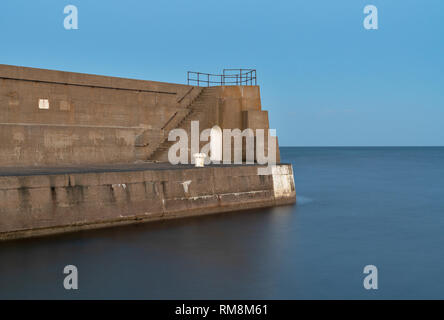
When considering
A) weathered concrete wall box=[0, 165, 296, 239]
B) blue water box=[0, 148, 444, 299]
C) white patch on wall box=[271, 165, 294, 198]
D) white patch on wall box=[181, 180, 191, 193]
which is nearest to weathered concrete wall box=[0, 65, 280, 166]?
white patch on wall box=[271, 165, 294, 198]

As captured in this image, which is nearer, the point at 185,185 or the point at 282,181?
the point at 185,185

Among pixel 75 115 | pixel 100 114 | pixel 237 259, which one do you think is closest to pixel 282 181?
pixel 100 114

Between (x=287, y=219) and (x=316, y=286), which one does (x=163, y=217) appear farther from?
(x=316, y=286)

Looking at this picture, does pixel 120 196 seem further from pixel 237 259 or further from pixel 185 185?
pixel 237 259

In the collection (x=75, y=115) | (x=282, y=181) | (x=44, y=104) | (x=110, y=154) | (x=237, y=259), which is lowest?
(x=237, y=259)

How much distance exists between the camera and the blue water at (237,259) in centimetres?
812

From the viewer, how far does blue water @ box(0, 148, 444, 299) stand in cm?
812

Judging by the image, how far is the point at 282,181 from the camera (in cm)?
1781

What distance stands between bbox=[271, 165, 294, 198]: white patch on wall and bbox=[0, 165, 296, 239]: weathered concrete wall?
0.43ft

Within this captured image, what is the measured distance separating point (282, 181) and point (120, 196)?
7.48 metres

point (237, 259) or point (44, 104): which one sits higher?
point (44, 104)

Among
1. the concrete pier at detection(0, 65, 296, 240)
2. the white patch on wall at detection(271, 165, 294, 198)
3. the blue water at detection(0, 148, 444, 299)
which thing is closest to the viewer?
the blue water at detection(0, 148, 444, 299)

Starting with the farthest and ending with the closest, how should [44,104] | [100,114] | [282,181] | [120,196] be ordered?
1. [282,181]
2. [100,114]
3. [44,104]
4. [120,196]

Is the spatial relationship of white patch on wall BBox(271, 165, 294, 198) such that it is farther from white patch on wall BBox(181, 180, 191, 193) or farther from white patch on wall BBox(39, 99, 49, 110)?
white patch on wall BBox(39, 99, 49, 110)
